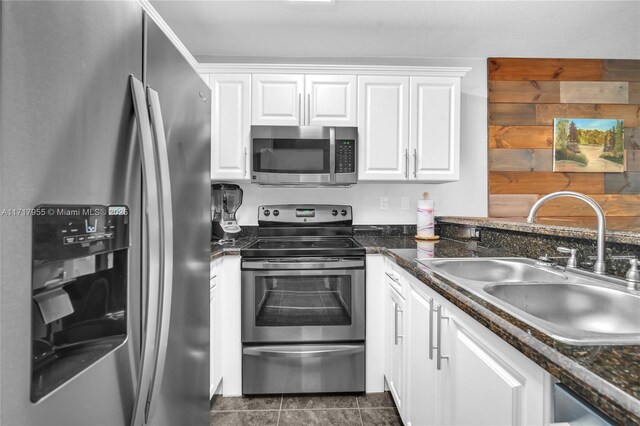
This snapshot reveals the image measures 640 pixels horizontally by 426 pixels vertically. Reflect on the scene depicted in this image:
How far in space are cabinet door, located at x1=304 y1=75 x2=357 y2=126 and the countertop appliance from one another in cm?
76

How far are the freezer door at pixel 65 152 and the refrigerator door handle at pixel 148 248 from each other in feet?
0.07

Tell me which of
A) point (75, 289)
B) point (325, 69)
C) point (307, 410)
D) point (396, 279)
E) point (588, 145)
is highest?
point (325, 69)

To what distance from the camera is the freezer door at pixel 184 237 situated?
2.80ft

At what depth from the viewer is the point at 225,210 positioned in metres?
2.39

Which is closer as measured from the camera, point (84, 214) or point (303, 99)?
point (84, 214)

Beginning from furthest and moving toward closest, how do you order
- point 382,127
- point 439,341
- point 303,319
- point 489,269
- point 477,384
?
point 382,127, point 303,319, point 489,269, point 439,341, point 477,384

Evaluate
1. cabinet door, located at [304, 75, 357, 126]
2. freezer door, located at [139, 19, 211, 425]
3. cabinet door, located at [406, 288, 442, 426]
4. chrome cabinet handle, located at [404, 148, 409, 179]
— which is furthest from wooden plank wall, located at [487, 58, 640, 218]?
freezer door, located at [139, 19, 211, 425]

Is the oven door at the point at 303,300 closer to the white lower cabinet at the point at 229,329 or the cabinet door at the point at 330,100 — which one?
the white lower cabinet at the point at 229,329

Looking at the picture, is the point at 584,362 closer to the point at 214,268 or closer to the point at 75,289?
the point at 75,289

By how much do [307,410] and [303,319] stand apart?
507 mm

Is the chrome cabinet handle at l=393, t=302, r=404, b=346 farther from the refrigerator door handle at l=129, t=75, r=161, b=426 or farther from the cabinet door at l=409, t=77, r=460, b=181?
the refrigerator door handle at l=129, t=75, r=161, b=426

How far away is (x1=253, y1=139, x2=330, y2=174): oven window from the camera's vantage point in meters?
2.27

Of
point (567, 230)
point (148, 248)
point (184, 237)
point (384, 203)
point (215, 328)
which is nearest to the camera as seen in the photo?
point (148, 248)

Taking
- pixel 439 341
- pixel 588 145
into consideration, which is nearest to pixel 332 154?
pixel 439 341
